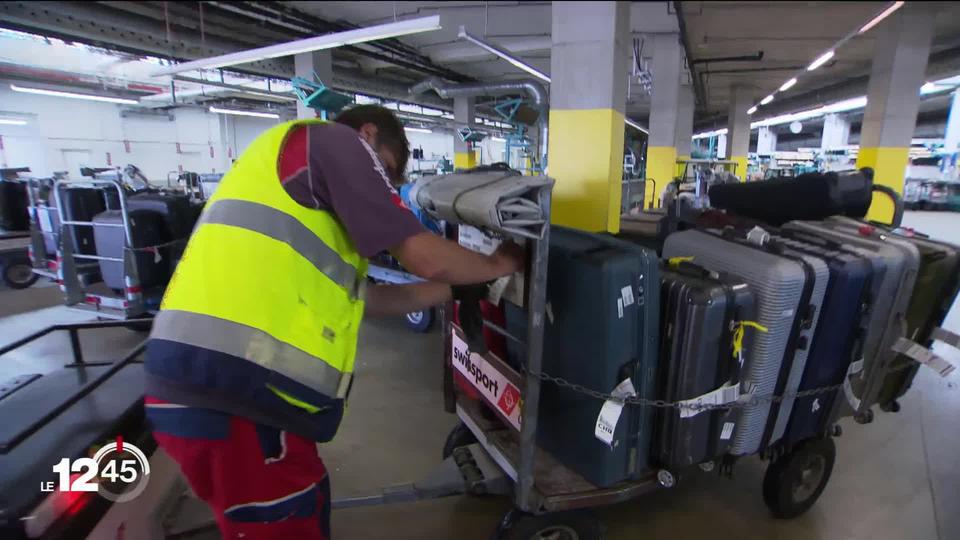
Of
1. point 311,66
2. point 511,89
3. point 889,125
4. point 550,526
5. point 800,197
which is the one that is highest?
point 311,66

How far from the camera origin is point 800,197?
9.00 feet

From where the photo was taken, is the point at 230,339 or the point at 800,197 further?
the point at 800,197

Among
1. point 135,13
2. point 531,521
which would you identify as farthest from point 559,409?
point 135,13

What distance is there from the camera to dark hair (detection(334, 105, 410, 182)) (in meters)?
1.46

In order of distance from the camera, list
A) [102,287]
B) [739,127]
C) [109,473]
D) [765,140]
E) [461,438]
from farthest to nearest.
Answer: [765,140], [739,127], [102,287], [461,438], [109,473]

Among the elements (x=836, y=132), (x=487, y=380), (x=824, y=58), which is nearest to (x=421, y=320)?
(x=487, y=380)

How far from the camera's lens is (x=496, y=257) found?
1430mm

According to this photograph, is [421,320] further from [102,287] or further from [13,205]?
[13,205]

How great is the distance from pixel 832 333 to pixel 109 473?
2.63 meters

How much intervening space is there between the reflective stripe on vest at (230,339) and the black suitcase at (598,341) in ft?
3.04

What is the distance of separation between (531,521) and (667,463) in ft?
1.90

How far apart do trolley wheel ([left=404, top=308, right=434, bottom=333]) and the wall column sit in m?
13.6

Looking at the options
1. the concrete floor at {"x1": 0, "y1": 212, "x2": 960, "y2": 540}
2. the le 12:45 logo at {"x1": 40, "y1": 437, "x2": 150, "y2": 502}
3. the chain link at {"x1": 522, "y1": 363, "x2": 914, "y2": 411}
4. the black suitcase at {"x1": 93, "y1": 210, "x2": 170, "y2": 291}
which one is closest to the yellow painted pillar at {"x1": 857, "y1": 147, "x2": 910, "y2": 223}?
the concrete floor at {"x1": 0, "y1": 212, "x2": 960, "y2": 540}

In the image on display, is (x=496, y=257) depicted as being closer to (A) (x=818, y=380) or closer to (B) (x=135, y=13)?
(B) (x=135, y=13)
